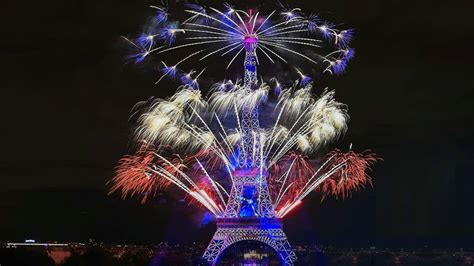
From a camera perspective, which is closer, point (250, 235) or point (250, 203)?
point (250, 203)

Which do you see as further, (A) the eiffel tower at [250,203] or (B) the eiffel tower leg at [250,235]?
(B) the eiffel tower leg at [250,235]

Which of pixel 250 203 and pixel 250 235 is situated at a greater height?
pixel 250 203

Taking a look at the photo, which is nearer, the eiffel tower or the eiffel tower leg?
the eiffel tower

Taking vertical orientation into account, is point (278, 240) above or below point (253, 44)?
below

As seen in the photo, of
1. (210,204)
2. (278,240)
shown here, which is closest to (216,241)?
(278,240)

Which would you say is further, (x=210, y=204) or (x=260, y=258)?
(x=260, y=258)

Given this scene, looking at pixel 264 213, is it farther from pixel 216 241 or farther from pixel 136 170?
pixel 136 170

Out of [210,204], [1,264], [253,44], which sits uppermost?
[253,44]

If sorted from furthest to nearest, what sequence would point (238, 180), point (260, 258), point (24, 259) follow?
point (260, 258)
point (238, 180)
point (24, 259)
